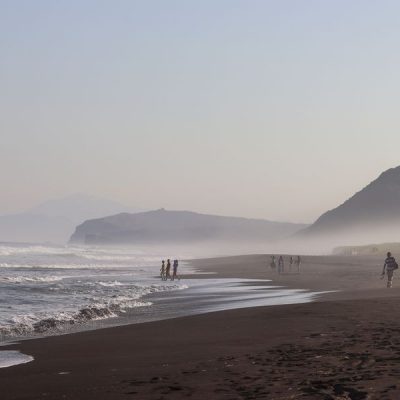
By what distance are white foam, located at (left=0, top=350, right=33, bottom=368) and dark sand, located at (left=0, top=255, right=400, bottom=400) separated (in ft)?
0.74

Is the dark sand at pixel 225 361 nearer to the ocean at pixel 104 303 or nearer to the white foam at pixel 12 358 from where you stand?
the white foam at pixel 12 358

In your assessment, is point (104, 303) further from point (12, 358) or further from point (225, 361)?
point (225, 361)

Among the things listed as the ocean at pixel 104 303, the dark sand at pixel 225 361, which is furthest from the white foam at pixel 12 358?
the ocean at pixel 104 303

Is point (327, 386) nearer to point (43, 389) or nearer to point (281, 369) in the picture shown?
point (281, 369)

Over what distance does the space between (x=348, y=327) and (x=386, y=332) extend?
1.27m

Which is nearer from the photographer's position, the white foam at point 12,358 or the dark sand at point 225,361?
the dark sand at point 225,361

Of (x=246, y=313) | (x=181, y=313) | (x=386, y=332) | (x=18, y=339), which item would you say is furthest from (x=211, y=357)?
(x=181, y=313)

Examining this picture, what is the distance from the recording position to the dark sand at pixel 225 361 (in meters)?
8.48

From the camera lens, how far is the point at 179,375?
9.62 meters

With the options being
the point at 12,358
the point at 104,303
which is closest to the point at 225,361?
the point at 12,358

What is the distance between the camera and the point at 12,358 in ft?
40.4

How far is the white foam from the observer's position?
38.2 feet

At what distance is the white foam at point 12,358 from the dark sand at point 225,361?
226 mm

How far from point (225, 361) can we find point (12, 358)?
4.22 m
